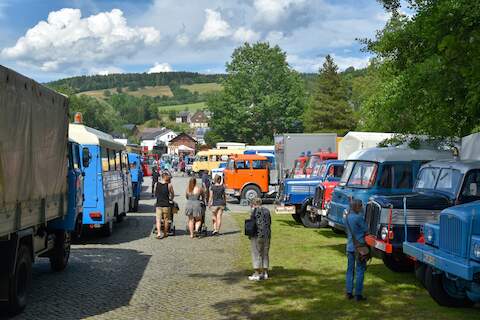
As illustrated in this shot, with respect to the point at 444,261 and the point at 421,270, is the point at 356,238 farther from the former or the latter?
the point at 444,261

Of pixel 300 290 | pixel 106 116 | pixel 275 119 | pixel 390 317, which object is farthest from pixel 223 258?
pixel 106 116

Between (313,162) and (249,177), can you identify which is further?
(249,177)

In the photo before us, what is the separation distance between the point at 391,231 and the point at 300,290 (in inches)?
72.4

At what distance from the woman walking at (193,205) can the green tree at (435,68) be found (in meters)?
5.63

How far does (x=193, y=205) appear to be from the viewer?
17281 mm

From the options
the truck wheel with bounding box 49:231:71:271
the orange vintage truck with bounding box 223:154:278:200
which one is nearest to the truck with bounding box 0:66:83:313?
the truck wheel with bounding box 49:231:71:271

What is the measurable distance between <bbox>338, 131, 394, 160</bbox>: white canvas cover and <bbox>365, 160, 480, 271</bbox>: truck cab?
9523 millimetres

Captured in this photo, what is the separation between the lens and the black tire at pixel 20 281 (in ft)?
26.9

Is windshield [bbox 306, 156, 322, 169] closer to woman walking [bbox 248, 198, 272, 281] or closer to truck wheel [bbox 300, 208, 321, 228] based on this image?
truck wheel [bbox 300, 208, 321, 228]

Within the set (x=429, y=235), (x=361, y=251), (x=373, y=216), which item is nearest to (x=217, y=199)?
(x=373, y=216)

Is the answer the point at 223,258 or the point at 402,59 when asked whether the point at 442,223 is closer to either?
the point at 223,258

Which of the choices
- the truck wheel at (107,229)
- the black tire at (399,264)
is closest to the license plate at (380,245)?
the black tire at (399,264)

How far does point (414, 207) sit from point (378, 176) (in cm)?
413

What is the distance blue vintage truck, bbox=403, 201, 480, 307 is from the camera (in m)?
7.77
